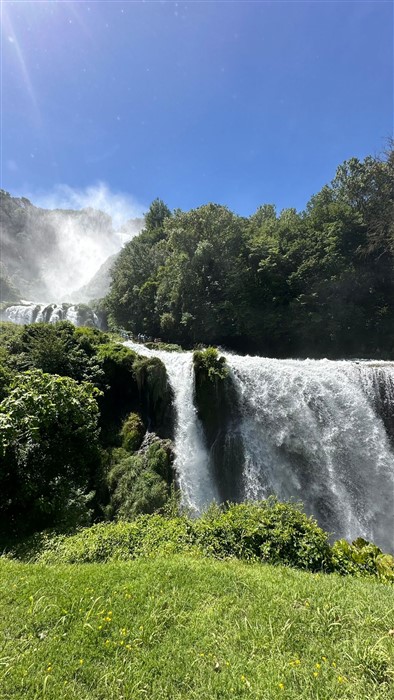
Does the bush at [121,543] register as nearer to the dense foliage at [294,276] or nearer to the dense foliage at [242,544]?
the dense foliage at [242,544]

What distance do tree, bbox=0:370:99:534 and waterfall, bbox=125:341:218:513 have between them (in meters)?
4.05

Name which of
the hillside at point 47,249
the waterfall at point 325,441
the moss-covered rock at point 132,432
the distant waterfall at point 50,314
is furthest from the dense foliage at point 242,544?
the hillside at point 47,249

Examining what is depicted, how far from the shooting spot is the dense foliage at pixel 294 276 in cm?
2216

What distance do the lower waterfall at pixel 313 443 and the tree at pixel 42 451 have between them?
4229mm

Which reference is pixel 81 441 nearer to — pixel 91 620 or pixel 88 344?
pixel 91 620

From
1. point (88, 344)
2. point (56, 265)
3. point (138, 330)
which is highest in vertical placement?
point (56, 265)

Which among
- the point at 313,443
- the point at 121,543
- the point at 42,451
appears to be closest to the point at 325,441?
the point at 313,443

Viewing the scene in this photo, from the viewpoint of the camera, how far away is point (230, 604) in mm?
3650

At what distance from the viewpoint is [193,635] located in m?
3.12

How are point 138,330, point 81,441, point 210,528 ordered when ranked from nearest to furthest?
1. point 210,528
2. point 81,441
3. point 138,330

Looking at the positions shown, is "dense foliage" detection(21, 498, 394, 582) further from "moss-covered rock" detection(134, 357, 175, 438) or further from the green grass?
"moss-covered rock" detection(134, 357, 175, 438)

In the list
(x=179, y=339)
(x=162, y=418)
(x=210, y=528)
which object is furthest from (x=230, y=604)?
(x=179, y=339)

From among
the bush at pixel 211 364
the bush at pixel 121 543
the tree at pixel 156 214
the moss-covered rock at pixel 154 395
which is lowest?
the bush at pixel 121 543

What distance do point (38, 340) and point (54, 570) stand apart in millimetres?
9899
